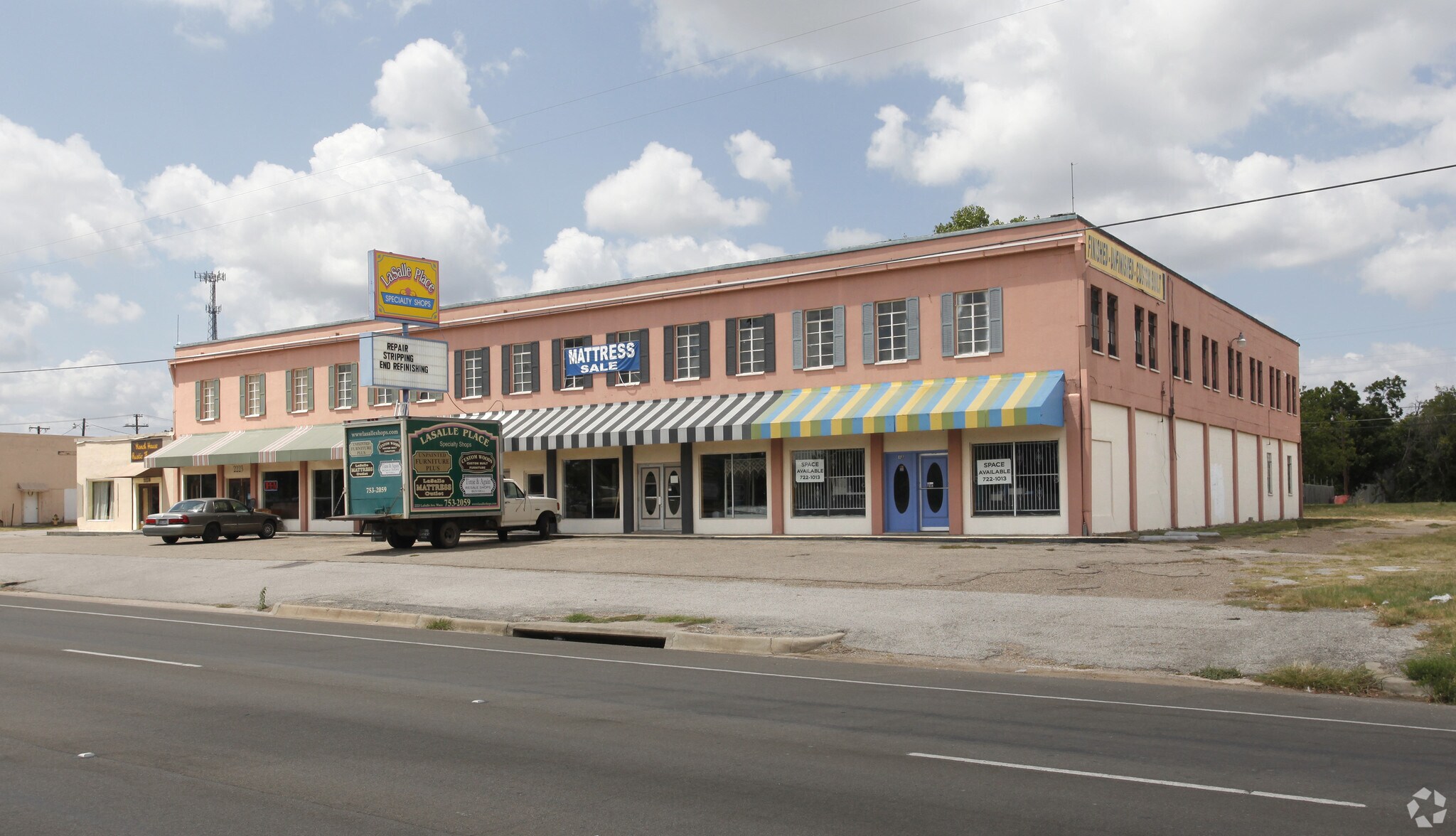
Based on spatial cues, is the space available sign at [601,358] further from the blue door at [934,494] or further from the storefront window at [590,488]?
the blue door at [934,494]

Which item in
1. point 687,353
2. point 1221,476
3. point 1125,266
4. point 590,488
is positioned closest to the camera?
point 1125,266

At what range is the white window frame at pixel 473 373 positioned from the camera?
41.0m

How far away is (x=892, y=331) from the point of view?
31.6m

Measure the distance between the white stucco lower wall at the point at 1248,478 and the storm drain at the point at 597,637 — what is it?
3385 centimetres

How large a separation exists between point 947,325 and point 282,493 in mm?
28695

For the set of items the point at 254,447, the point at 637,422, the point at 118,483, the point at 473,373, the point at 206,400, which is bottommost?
the point at 118,483

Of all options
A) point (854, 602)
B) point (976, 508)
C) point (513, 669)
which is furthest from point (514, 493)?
point (513, 669)

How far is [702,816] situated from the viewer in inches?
251

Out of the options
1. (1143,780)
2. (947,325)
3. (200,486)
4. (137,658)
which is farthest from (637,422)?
(1143,780)

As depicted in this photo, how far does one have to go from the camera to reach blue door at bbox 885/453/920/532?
1201 inches

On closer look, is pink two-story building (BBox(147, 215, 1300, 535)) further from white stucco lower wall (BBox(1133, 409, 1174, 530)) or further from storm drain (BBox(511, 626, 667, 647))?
storm drain (BBox(511, 626, 667, 647))

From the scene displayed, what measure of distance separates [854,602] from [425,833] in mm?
11738

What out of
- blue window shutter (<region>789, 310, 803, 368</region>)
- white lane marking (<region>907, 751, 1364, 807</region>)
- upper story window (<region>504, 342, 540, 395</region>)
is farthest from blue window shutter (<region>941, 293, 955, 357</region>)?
white lane marking (<region>907, 751, 1364, 807</region>)

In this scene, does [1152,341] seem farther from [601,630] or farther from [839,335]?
[601,630]
